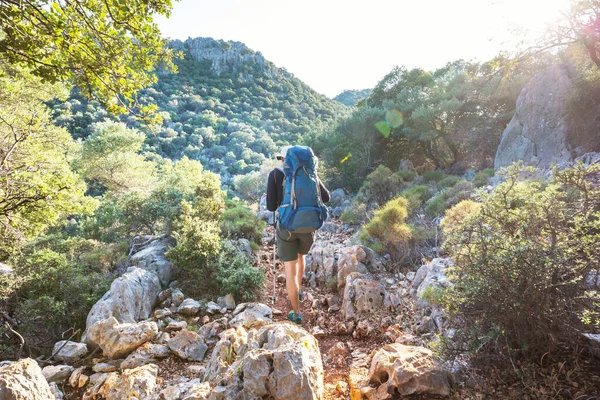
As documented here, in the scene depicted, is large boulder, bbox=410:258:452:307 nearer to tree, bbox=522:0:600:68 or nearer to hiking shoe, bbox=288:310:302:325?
hiking shoe, bbox=288:310:302:325

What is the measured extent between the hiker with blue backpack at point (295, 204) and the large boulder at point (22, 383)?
227 centimetres

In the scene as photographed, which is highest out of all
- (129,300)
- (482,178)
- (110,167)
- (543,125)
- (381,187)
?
(110,167)

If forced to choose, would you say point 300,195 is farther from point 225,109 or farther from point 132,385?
point 225,109

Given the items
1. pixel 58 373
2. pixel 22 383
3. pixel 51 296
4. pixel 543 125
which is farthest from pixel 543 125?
pixel 51 296

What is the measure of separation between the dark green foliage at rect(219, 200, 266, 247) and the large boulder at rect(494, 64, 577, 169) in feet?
28.0

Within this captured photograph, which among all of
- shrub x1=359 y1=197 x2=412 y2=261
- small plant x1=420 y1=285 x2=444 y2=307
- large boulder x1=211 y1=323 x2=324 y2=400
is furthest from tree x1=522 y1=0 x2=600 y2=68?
large boulder x1=211 y1=323 x2=324 y2=400

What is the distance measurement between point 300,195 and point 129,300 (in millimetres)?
3015

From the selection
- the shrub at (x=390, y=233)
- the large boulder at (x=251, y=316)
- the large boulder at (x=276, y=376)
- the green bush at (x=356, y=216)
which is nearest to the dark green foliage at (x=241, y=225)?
the shrub at (x=390, y=233)

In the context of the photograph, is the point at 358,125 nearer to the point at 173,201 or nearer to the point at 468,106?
the point at 468,106

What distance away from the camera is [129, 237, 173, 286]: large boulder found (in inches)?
204

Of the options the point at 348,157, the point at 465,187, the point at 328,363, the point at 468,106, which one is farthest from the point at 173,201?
the point at 468,106

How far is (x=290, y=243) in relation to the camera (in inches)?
135

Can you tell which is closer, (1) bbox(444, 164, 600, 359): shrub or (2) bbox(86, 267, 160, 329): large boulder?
(1) bbox(444, 164, 600, 359): shrub

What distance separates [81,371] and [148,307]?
1.41m
